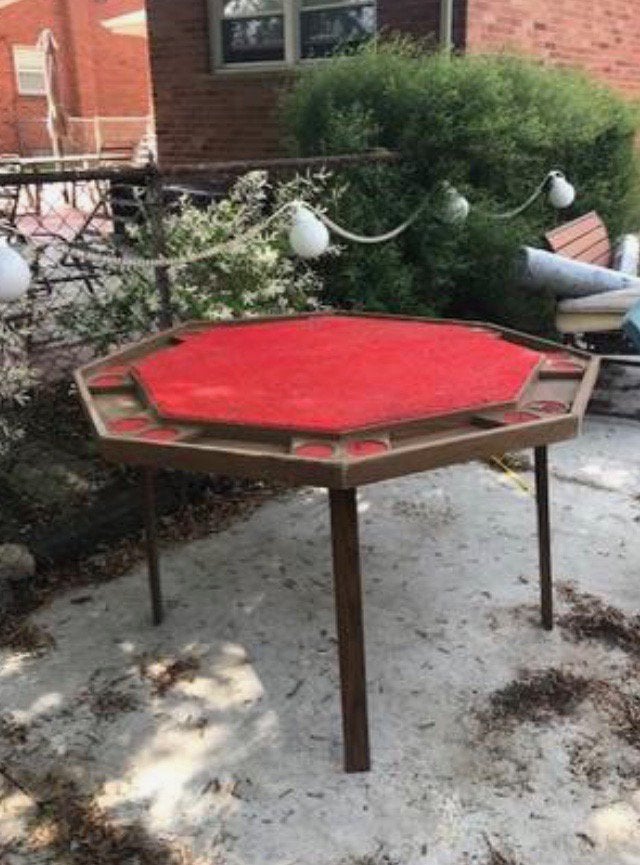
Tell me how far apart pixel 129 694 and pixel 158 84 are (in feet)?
26.7

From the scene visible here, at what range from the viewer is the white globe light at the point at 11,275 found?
3.18m

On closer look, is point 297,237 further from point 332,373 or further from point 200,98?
point 200,98

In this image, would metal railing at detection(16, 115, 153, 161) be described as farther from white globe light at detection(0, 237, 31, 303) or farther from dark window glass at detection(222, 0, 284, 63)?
white globe light at detection(0, 237, 31, 303)

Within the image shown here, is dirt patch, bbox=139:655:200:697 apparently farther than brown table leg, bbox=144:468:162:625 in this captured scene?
No

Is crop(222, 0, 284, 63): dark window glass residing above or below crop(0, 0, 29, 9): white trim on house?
below

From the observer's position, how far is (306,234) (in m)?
4.27

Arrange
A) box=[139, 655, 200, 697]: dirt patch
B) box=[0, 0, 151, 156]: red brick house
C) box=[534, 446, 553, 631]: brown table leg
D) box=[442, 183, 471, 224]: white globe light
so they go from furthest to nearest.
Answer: box=[0, 0, 151, 156]: red brick house
box=[442, 183, 471, 224]: white globe light
box=[534, 446, 553, 631]: brown table leg
box=[139, 655, 200, 697]: dirt patch

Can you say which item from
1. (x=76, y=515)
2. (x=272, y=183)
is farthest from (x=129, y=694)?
(x=272, y=183)

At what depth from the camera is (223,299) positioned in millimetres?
4477

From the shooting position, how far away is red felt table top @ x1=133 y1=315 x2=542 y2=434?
2434mm

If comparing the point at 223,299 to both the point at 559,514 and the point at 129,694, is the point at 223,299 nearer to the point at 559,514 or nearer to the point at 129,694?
the point at 559,514

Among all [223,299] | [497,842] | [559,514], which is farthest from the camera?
[223,299]

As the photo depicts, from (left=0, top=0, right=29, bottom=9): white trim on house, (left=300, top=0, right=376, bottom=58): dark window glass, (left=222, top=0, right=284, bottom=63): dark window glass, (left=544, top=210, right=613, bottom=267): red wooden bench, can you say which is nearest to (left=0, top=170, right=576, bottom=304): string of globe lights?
(left=544, top=210, right=613, bottom=267): red wooden bench

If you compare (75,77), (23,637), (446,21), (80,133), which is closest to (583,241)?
(446,21)
